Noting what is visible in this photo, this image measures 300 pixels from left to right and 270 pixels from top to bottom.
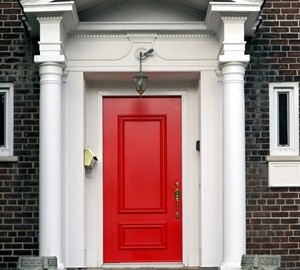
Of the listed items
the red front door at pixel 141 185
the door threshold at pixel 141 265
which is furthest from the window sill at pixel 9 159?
the door threshold at pixel 141 265

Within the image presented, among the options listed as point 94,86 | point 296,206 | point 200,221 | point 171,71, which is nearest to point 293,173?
point 296,206

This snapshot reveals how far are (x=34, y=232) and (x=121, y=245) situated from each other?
3.89 feet

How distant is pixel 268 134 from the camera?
33.0ft

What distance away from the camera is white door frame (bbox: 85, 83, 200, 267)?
1020cm

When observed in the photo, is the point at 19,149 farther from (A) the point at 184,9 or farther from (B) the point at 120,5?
(A) the point at 184,9

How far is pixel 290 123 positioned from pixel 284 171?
644 mm

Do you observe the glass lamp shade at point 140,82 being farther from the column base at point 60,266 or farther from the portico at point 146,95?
the column base at point 60,266

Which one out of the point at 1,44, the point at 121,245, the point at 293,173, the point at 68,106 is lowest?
the point at 121,245

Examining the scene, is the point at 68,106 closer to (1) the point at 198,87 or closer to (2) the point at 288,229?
(1) the point at 198,87

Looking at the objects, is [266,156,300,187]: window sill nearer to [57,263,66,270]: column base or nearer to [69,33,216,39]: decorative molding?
[69,33,216,39]: decorative molding

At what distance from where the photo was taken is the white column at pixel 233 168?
362 inches

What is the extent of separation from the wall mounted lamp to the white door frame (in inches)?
21.3

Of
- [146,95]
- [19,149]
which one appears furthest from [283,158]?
[19,149]

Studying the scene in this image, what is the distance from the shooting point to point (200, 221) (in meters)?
9.94
